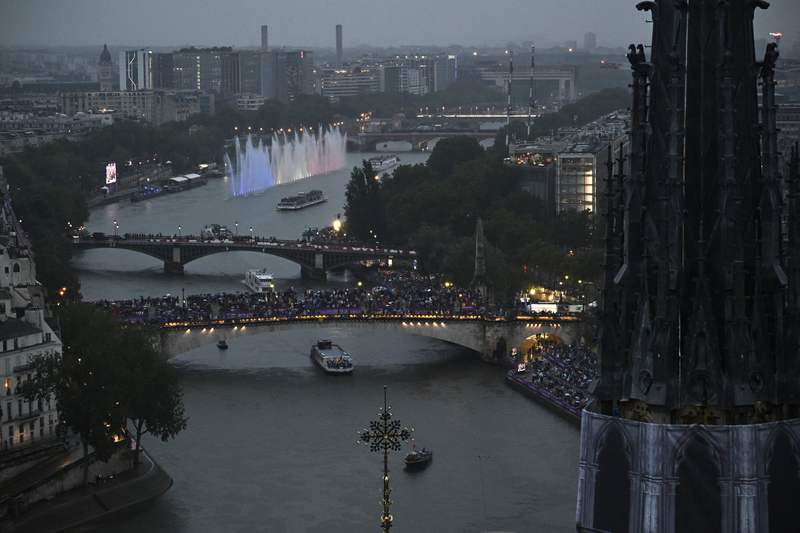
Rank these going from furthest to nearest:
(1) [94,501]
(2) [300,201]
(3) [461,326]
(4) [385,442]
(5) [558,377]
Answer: (2) [300,201], (3) [461,326], (5) [558,377], (1) [94,501], (4) [385,442]

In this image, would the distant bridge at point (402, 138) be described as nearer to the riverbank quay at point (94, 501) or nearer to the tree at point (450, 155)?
the tree at point (450, 155)

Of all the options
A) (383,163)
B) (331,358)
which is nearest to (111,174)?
(383,163)

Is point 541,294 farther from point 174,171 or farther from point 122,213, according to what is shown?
point 174,171

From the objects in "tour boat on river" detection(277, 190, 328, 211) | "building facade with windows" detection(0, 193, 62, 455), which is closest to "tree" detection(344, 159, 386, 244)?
"tour boat on river" detection(277, 190, 328, 211)

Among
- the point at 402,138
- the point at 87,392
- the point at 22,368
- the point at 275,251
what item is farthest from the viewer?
the point at 402,138

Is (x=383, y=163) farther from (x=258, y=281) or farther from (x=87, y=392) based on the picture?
(x=87, y=392)

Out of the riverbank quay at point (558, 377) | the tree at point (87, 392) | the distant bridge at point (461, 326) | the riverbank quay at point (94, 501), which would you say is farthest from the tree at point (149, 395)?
the distant bridge at point (461, 326)

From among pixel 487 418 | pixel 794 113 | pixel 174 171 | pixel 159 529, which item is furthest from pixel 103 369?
pixel 174 171

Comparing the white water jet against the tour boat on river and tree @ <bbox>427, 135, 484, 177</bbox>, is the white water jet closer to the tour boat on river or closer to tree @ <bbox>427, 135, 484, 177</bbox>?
the tour boat on river
